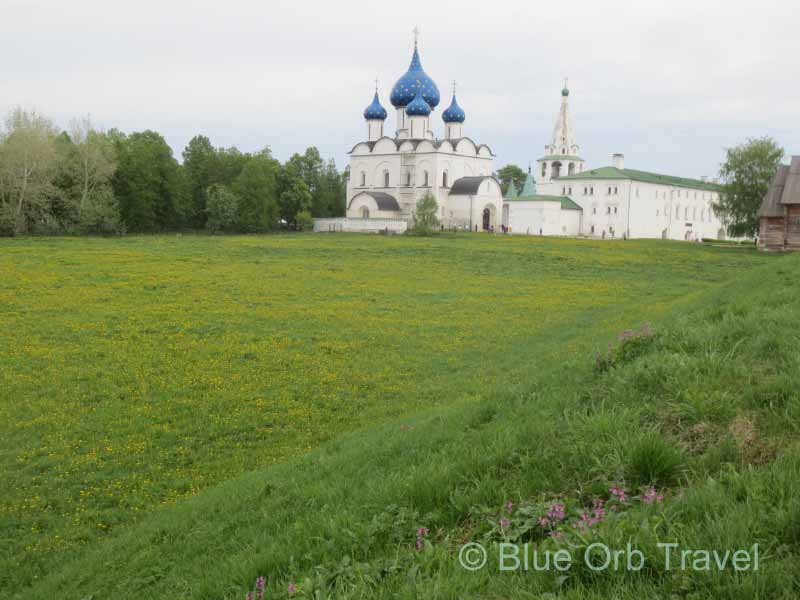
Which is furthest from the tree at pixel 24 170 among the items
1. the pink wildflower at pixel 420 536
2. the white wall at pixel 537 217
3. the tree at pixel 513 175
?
the tree at pixel 513 175

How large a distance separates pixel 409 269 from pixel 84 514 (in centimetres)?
2223

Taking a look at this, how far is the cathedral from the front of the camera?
224 feet

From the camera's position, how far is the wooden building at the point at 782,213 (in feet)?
131

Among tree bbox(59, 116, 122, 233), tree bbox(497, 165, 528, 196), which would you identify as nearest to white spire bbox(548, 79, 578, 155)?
tree bbox(497, 165, 528, 196)

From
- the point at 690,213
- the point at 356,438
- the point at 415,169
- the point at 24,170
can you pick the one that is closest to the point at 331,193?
the point at 415,169

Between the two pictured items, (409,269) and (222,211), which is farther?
(222,211)

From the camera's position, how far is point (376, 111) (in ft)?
241

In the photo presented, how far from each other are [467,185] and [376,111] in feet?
45.3

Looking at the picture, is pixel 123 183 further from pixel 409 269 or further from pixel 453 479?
pixel 453 479

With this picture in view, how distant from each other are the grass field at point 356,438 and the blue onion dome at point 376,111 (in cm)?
5894

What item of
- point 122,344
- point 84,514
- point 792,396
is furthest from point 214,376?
point 792,396

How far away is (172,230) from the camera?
2421 inches

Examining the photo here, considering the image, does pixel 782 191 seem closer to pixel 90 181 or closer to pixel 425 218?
pixel 425 218

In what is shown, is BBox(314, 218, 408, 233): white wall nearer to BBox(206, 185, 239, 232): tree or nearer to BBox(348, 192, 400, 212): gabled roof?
BBox(348, 192, 400, 212): gabled roof
